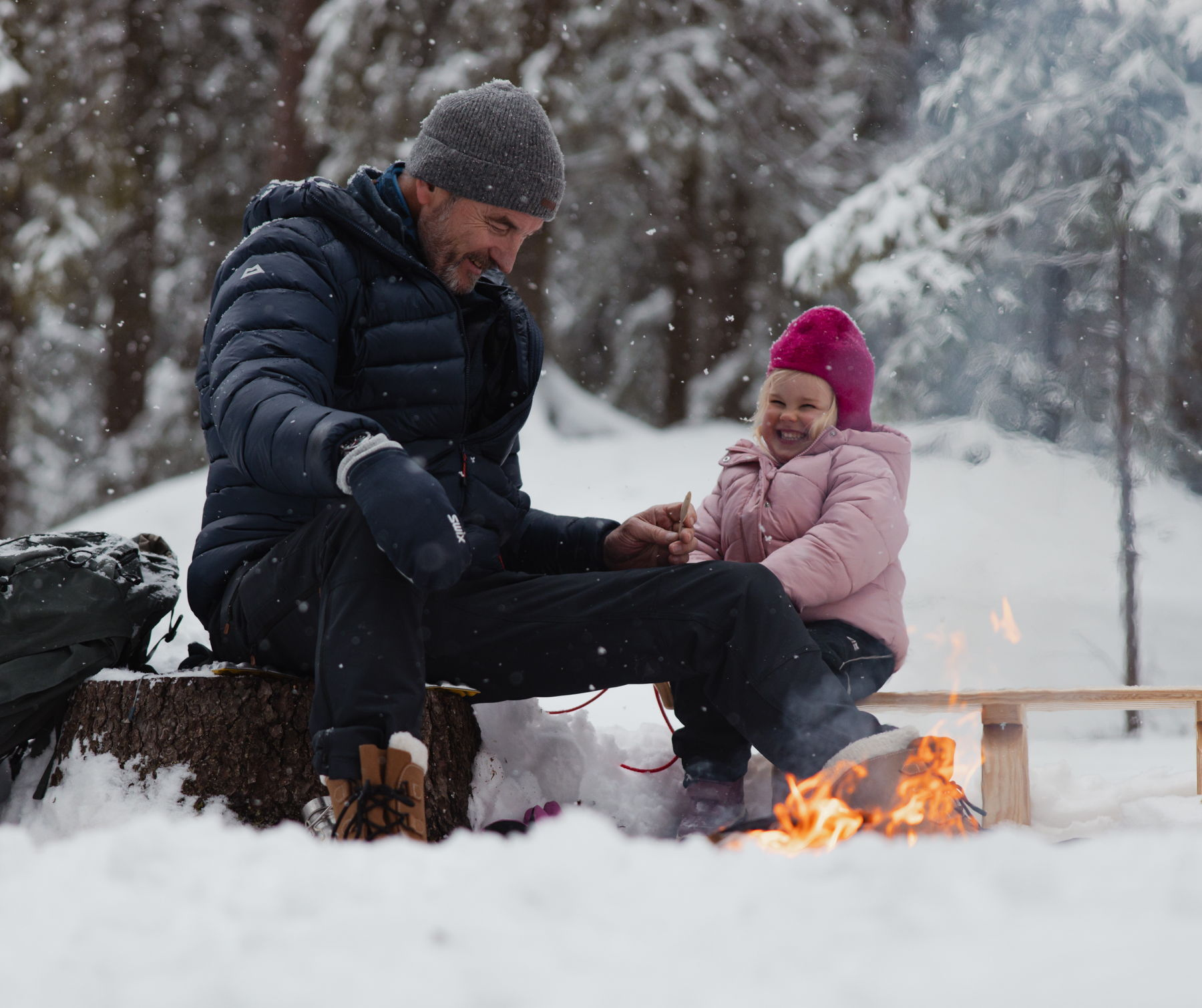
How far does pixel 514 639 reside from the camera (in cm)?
246

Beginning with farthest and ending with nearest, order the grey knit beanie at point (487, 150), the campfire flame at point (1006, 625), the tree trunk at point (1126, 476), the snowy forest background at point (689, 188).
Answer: the campfire flame at point (1006, 625) < the snowy forest background at point (689, 188) < the tree trunk at point (1126, 476) < the grey knit beanie at point (487, 150)

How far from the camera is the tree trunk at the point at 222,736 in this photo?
258 centimetres

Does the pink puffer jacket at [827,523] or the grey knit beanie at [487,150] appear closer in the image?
the grey knit beanie at [487,150]

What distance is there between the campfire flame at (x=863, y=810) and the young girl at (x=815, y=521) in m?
0.40

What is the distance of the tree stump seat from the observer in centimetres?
299

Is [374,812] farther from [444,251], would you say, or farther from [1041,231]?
[1041,231]

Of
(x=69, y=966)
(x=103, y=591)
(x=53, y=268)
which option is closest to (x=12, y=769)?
(x=103, y=591)

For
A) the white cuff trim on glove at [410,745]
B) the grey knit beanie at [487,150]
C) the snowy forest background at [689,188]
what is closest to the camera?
the white cuff trim on glove at [410,745]

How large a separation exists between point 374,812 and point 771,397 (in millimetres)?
2025

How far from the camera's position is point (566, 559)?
117 inches

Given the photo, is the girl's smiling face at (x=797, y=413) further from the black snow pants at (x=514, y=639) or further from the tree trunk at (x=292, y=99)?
the tree trunk at (x=292, y=99)

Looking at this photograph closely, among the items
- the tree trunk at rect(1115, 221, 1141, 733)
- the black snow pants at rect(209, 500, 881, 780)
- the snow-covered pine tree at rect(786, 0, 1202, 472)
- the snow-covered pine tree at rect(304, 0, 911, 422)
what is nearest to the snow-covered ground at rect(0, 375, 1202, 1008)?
the black snow pants at rect(209, 500, 881, 780)

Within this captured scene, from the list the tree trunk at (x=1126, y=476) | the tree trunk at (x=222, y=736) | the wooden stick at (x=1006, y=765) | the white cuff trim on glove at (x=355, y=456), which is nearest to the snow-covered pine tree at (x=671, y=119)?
the tree trunk at (x=1126, y=476)

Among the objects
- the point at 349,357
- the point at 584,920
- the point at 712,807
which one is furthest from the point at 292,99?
the point at 584,920
